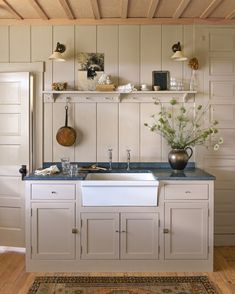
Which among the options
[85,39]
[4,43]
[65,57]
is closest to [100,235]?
[65,57]

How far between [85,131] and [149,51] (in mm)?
1073

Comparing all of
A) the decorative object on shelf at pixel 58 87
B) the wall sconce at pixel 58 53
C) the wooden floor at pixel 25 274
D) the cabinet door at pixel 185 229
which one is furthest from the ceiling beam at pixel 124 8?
the wooden floor at pixel 25 274

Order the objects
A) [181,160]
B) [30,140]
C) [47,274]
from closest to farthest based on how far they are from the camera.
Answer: [47,274], [181,160], [30,140]

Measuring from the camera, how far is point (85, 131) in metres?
3.94

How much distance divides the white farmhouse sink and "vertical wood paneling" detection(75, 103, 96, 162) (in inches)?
27.7

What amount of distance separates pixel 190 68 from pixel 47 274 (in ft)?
8.10

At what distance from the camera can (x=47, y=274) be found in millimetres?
3281

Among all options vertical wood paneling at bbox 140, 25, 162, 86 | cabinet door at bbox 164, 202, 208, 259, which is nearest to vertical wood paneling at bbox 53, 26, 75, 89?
vertical wood paneling at bbox 140, 25, 162, 86

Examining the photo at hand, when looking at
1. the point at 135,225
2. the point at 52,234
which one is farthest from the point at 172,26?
the point at 52,234

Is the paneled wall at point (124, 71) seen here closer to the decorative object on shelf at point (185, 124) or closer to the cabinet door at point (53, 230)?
the decorative object on shelf at point (185, 124)

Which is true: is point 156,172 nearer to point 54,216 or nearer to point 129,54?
point 54,216

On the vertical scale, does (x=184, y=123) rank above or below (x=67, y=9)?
below

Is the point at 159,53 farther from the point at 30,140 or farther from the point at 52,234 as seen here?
the point at 52,234

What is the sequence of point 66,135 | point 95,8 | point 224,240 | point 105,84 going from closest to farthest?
point 95,8, point 105,84, point 66,135, point 224,240
